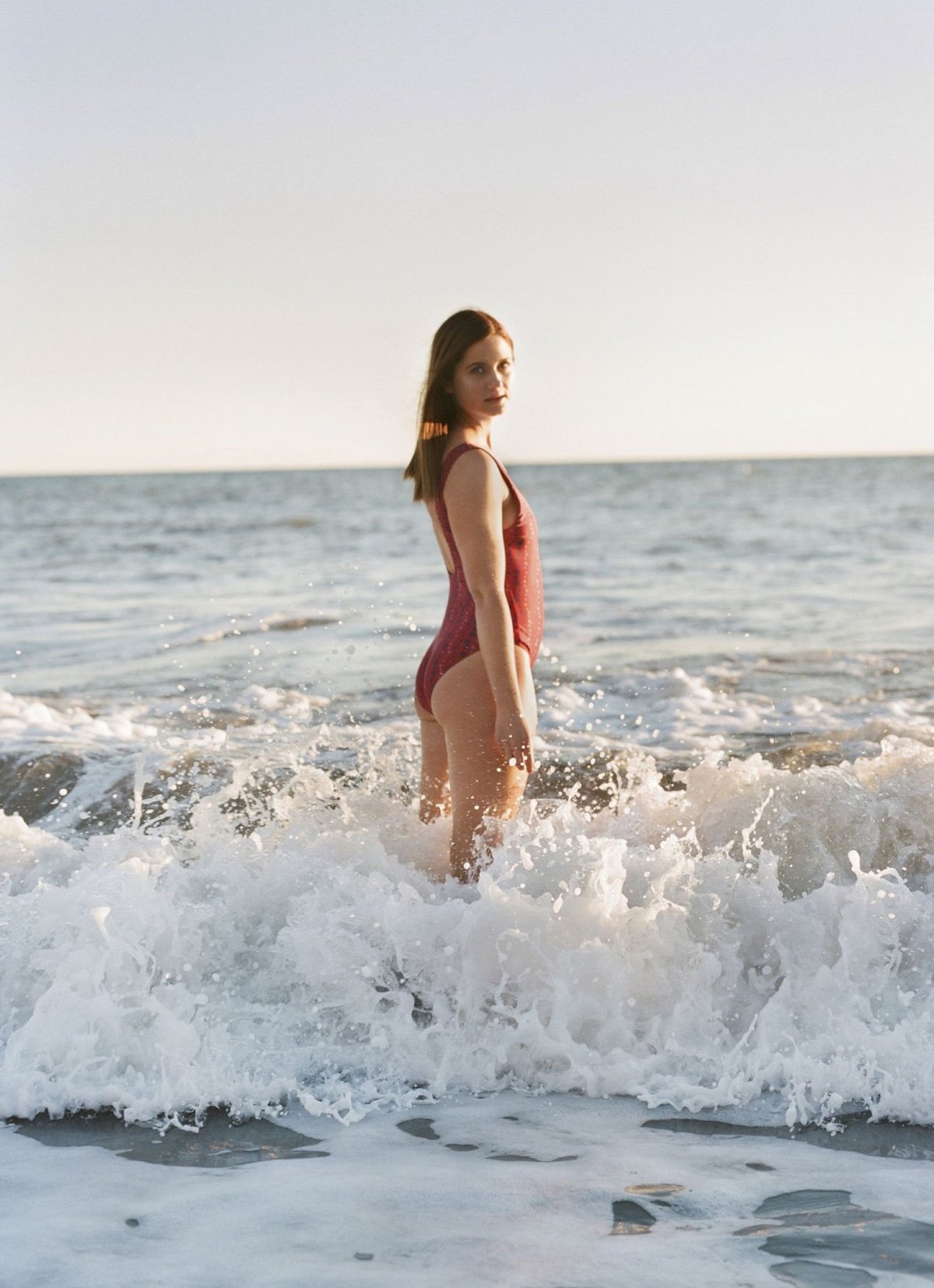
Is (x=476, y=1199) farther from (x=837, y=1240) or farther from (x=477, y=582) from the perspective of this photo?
(x=477, y=582)

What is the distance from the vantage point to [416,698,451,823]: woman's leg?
4188 mm

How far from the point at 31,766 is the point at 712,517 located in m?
24.8

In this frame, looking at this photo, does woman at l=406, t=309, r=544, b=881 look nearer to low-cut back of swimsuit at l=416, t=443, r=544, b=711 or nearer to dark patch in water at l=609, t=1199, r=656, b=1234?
low-cut back of swimsuit at l=416, t=443, r=544, b=711

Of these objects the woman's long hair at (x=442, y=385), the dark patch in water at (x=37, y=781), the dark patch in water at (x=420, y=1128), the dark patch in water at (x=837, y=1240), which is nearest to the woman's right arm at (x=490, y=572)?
the woman's long hair at (x=442, y=385)

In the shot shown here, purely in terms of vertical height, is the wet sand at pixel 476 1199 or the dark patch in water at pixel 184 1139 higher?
the wet sand at pixel 476 1199

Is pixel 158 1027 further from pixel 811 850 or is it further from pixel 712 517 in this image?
pixel 712 517

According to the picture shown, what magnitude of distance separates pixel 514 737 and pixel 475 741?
6.6 inches

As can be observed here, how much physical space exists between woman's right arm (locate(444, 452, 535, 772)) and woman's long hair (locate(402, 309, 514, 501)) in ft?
0.46

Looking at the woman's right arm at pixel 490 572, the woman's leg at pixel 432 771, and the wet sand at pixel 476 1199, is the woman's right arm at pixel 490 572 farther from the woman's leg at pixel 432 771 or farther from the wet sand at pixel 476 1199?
the wet sand at pixel 476 1199

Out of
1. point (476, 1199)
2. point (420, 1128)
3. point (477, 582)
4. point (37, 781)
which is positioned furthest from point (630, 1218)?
point (37, 781)

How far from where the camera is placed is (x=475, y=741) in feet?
12.6

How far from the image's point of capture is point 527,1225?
8.87 ft

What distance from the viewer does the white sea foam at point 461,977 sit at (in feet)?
11.2

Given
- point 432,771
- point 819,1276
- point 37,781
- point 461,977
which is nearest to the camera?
point 819,1276
